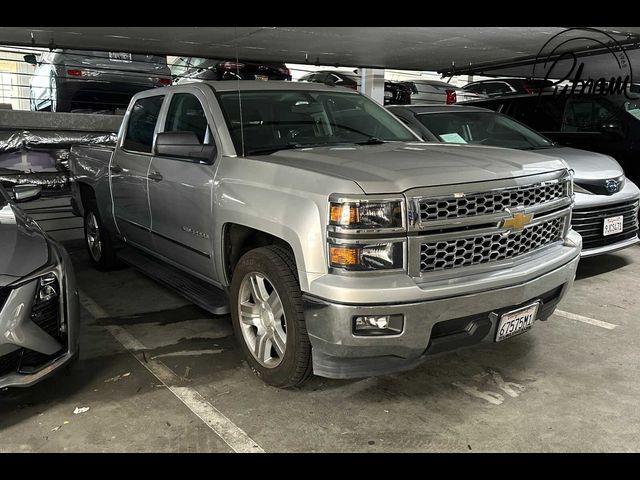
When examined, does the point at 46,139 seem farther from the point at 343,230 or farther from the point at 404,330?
the point at 404,330

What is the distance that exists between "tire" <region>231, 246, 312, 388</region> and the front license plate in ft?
3.47

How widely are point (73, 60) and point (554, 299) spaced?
7.85 meters

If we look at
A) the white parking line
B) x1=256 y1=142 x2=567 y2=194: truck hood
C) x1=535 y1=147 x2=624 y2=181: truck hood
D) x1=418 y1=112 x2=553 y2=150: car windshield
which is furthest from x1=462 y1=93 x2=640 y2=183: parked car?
the white parking line

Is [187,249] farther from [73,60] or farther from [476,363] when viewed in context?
[73,60]

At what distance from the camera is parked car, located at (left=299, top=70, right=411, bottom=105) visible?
13.1 metres

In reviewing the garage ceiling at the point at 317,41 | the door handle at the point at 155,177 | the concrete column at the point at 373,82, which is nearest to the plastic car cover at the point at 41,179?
the garage ceiling at the point at 317,41

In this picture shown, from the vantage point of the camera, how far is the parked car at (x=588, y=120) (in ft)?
23.2

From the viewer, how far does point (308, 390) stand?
11.1 ft

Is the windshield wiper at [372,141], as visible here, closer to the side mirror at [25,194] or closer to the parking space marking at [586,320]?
the parking space marking at [586,320]

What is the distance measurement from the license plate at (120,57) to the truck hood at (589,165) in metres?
6.33

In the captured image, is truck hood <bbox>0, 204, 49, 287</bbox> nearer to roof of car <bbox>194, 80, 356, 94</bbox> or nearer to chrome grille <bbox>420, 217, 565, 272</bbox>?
roof of car <bbox>194, 80, 356, 94</bbox>

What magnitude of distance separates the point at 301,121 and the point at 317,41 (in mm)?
3442

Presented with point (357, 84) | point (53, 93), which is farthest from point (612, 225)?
point (357, 84)

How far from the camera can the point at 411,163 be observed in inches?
119
